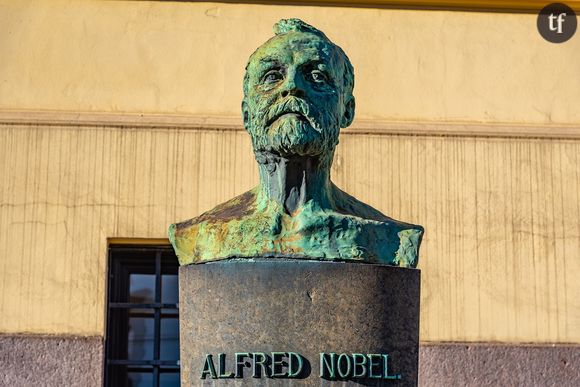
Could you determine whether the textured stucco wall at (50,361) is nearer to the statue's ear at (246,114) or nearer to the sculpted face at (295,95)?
the statue's ear at (246,114)

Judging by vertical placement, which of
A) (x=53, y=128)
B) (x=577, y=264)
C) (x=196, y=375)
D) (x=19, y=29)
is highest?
(x=19, y=29)

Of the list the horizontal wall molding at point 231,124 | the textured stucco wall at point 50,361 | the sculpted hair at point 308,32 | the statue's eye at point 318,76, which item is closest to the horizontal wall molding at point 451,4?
the horizontal wall molding at point 231,124

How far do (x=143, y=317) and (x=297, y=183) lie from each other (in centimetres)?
421

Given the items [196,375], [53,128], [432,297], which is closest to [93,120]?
[53,128]

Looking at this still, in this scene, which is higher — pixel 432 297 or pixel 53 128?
pixel 53 128

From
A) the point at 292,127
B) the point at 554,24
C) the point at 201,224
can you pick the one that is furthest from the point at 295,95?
the point at 554,24

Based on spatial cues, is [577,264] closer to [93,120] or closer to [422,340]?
[422,340]

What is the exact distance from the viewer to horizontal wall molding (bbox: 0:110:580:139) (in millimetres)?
10641

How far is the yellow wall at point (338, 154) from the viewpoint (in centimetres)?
1052

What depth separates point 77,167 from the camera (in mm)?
10594

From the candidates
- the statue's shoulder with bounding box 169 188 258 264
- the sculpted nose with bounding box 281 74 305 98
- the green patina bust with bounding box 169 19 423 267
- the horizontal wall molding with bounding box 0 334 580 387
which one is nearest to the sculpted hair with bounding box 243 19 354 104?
the green patina bust with bounding box 169 19 423 267

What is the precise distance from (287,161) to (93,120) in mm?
3919

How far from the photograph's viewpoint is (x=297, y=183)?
23.0 ft

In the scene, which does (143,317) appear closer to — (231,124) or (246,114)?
(231,124)
